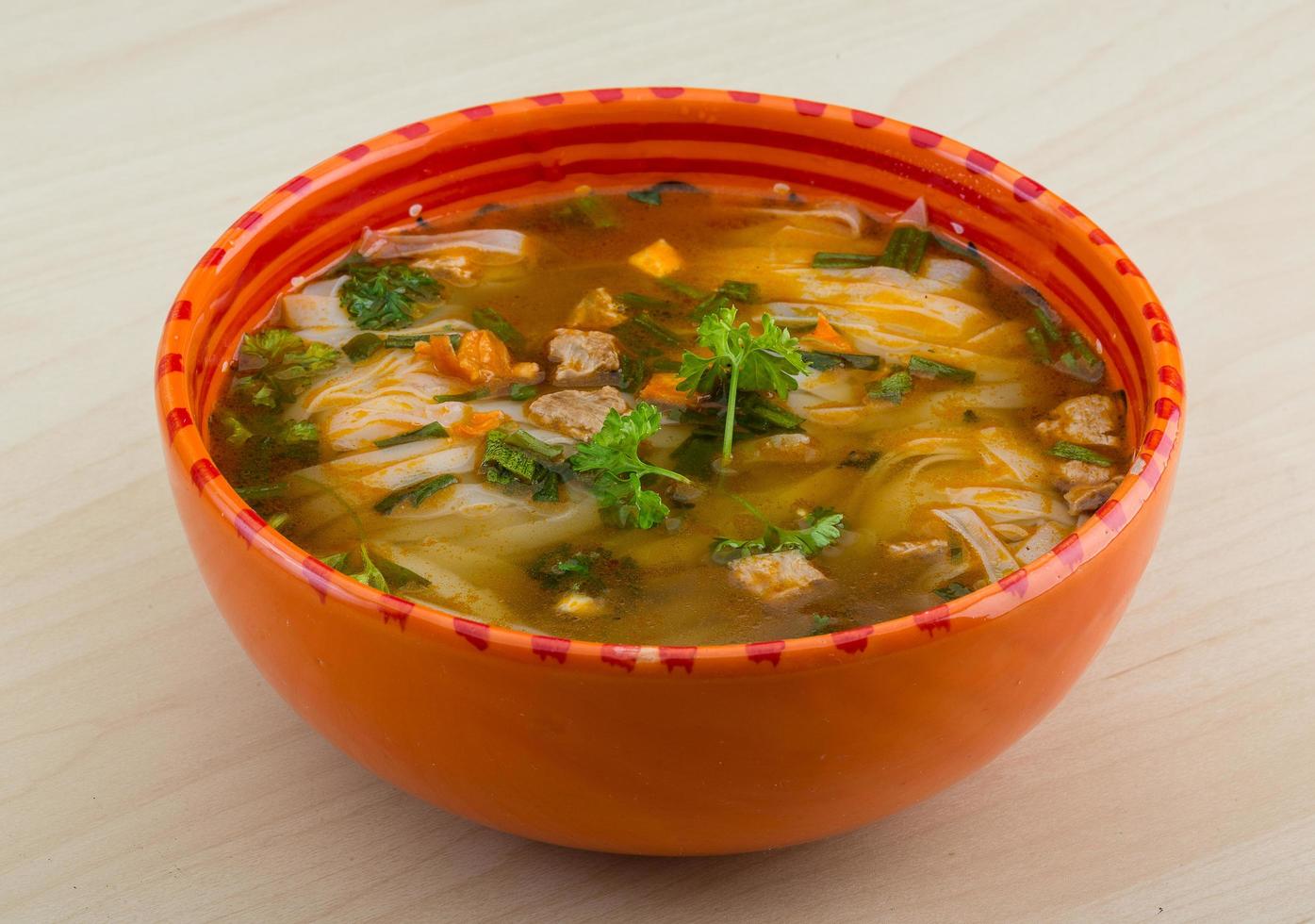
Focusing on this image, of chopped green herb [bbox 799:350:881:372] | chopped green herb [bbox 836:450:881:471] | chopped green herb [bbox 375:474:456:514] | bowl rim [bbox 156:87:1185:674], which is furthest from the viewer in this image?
chopped green herb [bbox 799:350:881:372]

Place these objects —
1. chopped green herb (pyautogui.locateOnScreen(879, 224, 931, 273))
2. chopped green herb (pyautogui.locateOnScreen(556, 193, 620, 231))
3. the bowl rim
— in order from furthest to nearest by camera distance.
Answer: chopped green herb (pyautogui.locateOnScreen(556, 193, 620, 231)) → chopped green herb (pyautogui.locateOnScreen(879, 224, 931, 273)) → the bowl rim

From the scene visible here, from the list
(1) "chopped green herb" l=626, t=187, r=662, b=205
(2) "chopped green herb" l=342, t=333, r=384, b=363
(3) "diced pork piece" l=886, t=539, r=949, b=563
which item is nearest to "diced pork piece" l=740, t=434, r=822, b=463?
(3) "diced pork piece" l=886, t=539, r=949, b=563

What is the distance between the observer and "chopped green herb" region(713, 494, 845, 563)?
10.7ft

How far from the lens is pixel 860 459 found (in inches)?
140

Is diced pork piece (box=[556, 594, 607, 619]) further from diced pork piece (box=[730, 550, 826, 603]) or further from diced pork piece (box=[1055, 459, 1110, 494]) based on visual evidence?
diced pork piece (box=[1055, 459, 1110, 494])

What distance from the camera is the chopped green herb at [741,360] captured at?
11.7ft

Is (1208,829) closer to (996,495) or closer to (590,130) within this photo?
(996,495)

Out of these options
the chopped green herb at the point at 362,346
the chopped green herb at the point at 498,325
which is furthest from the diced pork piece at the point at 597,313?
the chopped green herb at the point at 362,346

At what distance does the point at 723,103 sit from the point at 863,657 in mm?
1902

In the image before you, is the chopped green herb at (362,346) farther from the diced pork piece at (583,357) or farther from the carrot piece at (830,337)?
the carrot piece at (830,337)

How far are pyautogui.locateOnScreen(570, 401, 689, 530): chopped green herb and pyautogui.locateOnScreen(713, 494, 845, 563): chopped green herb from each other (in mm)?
150

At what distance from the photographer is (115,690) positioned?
12.6 ft

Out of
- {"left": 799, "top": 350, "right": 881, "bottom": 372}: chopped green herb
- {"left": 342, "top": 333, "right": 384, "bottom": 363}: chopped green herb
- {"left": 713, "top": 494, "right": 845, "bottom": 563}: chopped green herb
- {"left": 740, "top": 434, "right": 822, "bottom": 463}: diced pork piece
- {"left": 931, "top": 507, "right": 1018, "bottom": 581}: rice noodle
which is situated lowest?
{"left": 931, "top": 507, "right": 1018, "bottom": 581}: rice noodle

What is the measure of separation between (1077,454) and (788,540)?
2.16 ft
